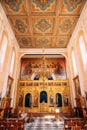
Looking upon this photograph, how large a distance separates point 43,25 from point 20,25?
7.74ft

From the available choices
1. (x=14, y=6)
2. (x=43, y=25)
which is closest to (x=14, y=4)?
(x=14, y=6)

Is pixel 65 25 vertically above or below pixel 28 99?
above

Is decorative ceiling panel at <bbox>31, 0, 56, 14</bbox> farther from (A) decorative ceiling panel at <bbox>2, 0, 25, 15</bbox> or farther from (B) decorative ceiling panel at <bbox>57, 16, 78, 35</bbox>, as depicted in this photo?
(B) decorative ceiling panel at <bbox>57, 16, 78, 35</bbox>

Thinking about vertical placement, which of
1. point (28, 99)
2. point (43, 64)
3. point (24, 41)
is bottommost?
point (28, 99)

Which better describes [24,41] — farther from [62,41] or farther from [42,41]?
[62,41]

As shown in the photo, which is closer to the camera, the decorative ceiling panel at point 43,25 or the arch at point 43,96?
the decorative ceiling panel at point 43,25

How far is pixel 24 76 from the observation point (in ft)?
54.1

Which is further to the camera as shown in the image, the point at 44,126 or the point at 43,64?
the point at 43,64

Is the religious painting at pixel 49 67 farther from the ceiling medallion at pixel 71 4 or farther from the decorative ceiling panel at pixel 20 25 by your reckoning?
the ceiling medallion at pixel 71 4

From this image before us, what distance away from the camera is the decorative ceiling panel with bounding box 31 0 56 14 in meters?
8.33

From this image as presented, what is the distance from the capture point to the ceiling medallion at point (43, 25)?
10.4m

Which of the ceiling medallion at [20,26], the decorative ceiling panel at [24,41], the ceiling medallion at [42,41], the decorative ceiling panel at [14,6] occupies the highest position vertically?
the decorative ceiling panel at [14,6]

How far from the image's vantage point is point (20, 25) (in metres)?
10.7

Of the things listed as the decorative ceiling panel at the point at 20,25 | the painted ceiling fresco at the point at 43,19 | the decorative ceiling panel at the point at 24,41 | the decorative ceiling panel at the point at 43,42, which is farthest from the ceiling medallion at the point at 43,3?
the decorative ceiling panel at the point at 24,41
